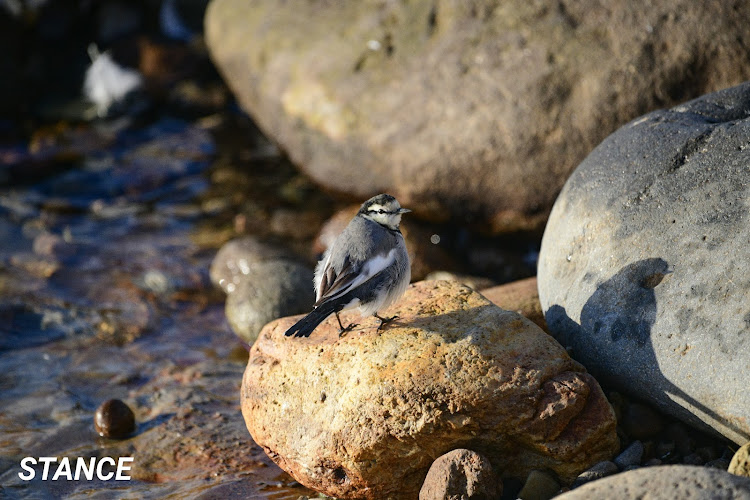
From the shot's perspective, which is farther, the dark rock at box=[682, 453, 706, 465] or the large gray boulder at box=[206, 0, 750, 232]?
the large gray boulder at box=[206, 0, 750, 232]

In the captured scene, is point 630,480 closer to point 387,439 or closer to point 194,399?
point 387,439

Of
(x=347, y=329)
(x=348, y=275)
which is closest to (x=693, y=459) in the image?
(x=347, y=329)

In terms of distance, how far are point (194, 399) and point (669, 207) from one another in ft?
13.2

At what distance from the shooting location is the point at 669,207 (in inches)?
197

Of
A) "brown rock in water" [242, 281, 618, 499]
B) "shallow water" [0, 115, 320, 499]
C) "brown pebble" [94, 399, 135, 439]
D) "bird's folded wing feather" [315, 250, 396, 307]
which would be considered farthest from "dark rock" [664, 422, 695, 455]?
"brown pebble" [94, 399, 135, 439]

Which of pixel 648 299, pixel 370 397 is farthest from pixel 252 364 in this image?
pixel 648 299

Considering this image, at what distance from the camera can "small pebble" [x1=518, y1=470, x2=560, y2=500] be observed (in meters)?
4.48

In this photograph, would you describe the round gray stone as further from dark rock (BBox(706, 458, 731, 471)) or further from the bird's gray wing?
the bird's gray wing

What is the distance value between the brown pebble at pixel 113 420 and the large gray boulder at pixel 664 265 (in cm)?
334

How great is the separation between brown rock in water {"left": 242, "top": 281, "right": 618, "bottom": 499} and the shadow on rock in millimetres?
317

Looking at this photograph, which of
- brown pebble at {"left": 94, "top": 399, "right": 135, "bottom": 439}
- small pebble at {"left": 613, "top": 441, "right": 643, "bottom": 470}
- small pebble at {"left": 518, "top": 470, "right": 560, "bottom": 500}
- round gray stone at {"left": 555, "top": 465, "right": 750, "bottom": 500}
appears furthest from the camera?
brown pebble at {"left": 94, "top": 399, "right": 135, "bottom": 439}

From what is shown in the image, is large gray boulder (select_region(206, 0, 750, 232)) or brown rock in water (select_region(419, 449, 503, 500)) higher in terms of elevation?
large gray boulder (select_region(206, 0, 750, 232))

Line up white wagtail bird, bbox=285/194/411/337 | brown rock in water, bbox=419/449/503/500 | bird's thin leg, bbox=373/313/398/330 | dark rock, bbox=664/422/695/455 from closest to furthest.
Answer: brown rock in water, bbox=419/449/503/500 → dark rock, bbox=664/422/695/455 → white wagtail bird, bbox=285/194/411/337 → bird's thin leg, bbox=373/313/398/330

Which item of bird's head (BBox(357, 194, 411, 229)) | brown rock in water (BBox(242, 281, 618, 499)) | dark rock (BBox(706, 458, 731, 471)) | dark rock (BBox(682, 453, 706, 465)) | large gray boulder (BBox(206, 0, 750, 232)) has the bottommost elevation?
dark rock (BBox(706, 458, 731, 471))
